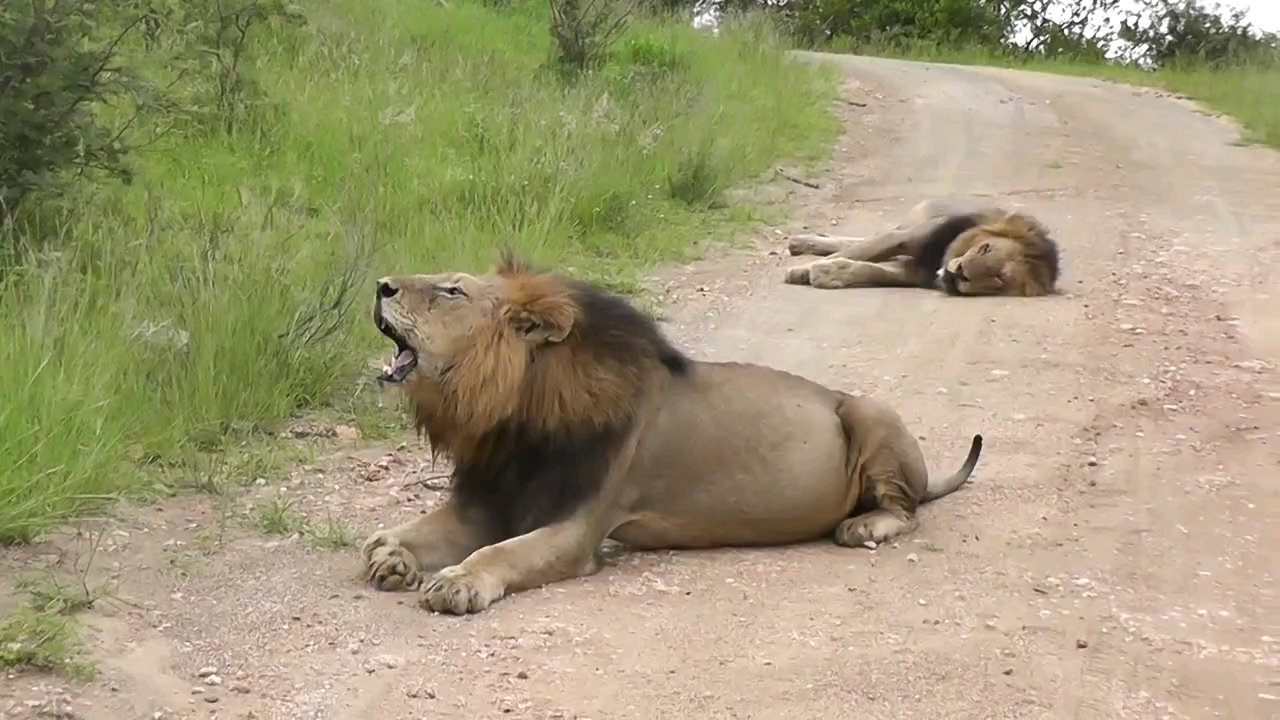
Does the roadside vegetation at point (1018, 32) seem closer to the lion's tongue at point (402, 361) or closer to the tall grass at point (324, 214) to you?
the tall grass at point (324, 214)

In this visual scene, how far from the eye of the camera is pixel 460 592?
4699mm

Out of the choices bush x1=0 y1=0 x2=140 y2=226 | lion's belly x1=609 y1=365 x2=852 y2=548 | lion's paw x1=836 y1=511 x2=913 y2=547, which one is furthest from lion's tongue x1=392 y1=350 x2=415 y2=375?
bush x1=0 y1=0 x2=140 y2=226

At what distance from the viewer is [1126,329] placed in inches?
363

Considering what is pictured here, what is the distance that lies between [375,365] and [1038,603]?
3.62 m

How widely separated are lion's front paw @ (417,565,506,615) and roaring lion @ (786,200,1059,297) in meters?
6.02

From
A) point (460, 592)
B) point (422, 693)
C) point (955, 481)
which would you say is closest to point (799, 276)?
point (955, 481)

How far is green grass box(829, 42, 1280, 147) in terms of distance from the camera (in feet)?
64.5

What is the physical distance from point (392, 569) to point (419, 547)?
0.17 m

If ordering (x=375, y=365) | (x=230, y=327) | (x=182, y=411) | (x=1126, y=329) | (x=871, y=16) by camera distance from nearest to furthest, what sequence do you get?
(x=182, y=411)
(x=230, y=327)
(x=375, y=365)
(x=1126, y=329)
(x=871, y=16)

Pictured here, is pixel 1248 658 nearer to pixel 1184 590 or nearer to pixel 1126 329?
pixel 1184 590

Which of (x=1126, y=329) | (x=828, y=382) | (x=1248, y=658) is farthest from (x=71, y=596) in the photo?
(x=1126, y=329)

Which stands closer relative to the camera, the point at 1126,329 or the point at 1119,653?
the point at 1119,653

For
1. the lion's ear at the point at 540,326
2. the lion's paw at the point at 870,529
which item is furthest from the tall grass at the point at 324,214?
the lion's paw at the point at 870,529

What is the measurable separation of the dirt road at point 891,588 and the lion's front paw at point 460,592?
0.05 metres
